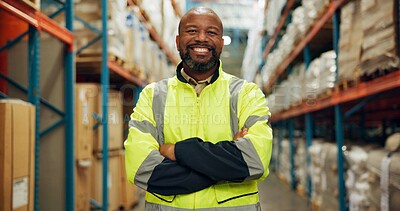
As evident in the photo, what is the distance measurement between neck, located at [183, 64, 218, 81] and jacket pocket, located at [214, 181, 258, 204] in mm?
584

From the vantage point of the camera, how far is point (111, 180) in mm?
5691

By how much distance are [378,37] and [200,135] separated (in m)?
2.09

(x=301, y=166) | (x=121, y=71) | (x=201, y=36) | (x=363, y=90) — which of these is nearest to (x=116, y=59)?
(x=121, y=71)

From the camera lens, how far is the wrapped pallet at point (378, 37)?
122 inches

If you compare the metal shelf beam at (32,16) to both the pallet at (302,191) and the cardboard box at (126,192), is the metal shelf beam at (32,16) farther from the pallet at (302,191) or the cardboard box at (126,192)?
the pallet at (302,191)

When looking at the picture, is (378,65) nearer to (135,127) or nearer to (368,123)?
(135,127)

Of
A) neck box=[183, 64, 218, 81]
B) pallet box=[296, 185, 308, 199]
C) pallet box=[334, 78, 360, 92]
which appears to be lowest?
pallet box=[296, 185, 308, 199]

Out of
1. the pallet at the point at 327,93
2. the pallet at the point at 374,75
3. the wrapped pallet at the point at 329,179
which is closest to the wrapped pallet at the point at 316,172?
the wrapped pallet at the point at 329,179

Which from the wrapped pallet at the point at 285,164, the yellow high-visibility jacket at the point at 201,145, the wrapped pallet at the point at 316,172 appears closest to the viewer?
the yellow high-visibility jacket at the point at 201,145

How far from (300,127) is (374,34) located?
924 cm

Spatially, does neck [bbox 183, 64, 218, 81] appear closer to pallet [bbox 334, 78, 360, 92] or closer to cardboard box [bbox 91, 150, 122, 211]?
pallet [bbox 334, 78, 360, 92]

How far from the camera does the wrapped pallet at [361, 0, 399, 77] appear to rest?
10.1 feet

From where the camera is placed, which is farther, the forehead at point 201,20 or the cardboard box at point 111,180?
the cardboard box at point 111,180

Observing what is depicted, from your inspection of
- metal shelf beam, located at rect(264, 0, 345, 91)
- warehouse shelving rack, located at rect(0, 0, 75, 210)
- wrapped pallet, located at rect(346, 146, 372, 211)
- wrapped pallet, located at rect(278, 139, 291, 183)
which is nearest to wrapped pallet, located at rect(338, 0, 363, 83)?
metal shelf beam, located at rect(264, 0, 345, 91)
